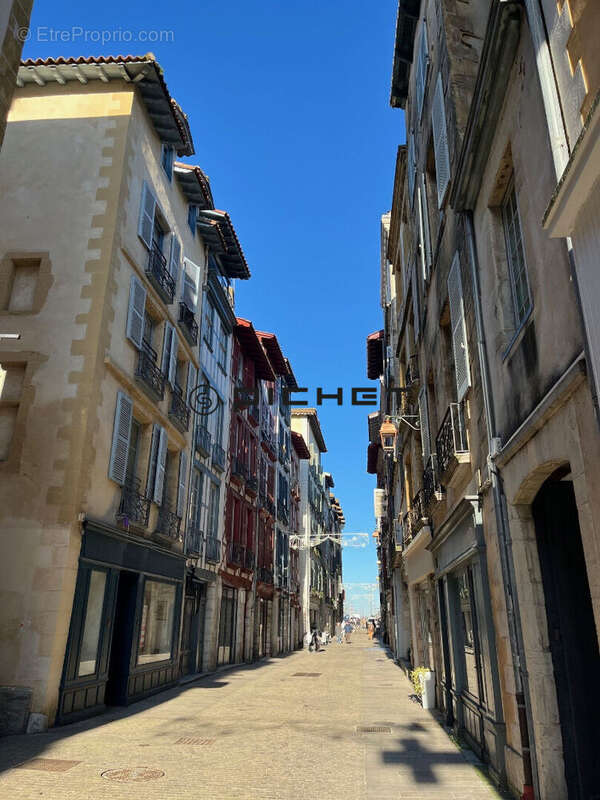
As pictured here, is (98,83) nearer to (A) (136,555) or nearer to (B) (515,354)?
(A) (136,555)

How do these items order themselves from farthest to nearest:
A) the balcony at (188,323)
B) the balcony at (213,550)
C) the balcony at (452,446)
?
the balcony at (213,550) → the balcony at (188,323) → the balcony at (452,446)

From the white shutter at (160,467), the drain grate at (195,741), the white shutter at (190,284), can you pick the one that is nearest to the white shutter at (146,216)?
the white shutter at (190,284)

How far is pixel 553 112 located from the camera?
4863mm

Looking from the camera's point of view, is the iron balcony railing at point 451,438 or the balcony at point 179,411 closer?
the iron balcony railing at point 451,438

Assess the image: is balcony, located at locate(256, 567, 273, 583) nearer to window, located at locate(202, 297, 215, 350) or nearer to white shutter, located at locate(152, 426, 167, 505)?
window, located at locate(202, 297, 215, 350)

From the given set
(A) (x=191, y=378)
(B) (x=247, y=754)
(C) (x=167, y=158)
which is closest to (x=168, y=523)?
(A) (x=191, y=378)

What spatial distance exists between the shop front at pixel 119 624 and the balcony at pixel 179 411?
11.6ft

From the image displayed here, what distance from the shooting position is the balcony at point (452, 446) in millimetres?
8898

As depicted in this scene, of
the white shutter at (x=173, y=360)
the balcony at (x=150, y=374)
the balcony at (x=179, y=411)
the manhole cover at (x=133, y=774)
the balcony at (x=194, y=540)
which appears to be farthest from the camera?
the balcony at (x=194, y=540)

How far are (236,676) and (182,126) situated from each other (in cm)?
1703

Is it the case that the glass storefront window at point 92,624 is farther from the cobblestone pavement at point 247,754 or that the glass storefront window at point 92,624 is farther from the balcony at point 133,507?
the balcony at point 133,507

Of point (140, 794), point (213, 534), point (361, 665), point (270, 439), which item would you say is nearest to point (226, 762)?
point (140, 794)

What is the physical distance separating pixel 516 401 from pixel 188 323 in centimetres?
1322

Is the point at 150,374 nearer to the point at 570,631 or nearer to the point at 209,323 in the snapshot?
the point at 209,323
